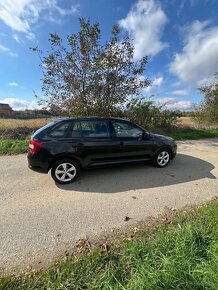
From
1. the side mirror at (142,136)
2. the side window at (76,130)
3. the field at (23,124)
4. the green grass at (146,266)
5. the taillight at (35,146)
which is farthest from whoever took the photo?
the field at (23,124)

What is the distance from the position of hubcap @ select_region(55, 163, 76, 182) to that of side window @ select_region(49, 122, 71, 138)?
2.24ft

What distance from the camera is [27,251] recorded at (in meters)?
2.61

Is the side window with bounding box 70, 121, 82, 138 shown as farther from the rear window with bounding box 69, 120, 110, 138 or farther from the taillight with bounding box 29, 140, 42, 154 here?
the taillight with bounding box 29, 140, 42, 154

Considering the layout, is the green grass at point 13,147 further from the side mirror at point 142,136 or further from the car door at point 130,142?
the side mirror at point 142,136

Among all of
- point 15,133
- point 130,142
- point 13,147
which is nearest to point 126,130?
point 130,142

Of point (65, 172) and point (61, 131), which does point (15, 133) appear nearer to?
point (61, 131)

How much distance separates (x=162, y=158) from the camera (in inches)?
231

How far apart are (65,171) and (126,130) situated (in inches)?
78.0

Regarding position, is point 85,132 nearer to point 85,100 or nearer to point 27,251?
point 27,251

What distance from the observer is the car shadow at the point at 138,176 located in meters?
4.52

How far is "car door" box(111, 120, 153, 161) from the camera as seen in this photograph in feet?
17.2

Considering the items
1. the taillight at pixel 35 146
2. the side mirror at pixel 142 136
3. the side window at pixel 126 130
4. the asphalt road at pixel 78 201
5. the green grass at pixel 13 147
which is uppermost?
the side window at pixel 126 130

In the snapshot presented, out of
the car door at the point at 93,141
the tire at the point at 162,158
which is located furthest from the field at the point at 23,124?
the tire at the point at 162,158

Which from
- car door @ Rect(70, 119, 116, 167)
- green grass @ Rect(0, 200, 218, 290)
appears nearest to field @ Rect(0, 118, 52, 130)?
car door @ Rect(70, 119, 116, 167)
